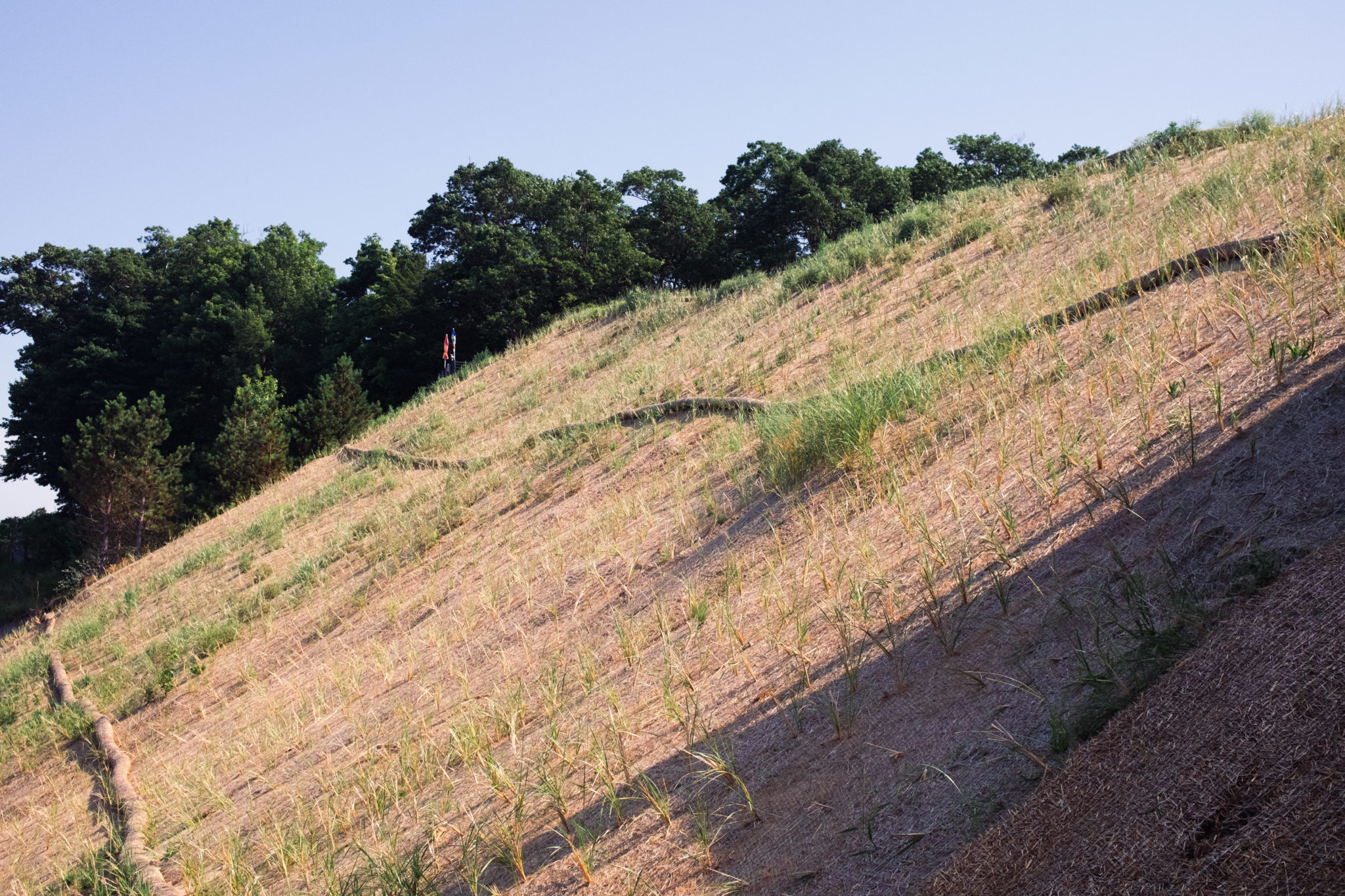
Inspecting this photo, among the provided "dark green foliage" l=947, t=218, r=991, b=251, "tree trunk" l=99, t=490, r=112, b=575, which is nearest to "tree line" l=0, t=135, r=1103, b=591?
"tree trunk" l=99, t=490, r=112, b=575

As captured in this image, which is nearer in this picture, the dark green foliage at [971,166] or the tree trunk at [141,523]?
the tree trunk at [141,523]

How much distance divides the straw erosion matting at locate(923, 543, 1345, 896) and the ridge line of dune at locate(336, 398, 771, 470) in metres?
6.36

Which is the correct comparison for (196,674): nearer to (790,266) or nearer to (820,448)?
(820,448)

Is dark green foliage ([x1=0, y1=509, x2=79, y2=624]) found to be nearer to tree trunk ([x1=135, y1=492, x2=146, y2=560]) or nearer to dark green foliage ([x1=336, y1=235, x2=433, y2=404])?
tree trunk ([x1=135, y1=492, x2=146, y2=560])

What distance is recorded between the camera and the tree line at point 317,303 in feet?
83.3

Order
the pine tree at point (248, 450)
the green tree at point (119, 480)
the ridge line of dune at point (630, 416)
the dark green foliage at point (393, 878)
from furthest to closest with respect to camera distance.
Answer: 1. the pine tree at point (248, 450)
2. the green tree at point (119, 480)
3. the ridge line of dune at point (630, 416)
4. the dark green foliage at point (393, 878)

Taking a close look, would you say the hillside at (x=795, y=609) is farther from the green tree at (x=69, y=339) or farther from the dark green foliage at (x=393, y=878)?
the green tree at (x=69, y=339)

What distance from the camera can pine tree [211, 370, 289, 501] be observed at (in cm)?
2419

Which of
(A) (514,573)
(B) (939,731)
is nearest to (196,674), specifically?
(A) (514,573)

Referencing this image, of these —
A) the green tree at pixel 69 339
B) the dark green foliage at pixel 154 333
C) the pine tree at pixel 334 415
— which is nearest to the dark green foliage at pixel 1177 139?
the pine tree at pixel 334 415

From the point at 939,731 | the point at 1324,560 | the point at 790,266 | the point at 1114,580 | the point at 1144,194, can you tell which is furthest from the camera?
the point at 790,266

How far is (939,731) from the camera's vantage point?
352 cm

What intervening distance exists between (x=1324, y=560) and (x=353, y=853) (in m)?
4.46

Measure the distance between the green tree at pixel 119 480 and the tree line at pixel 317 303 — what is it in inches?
2.3
